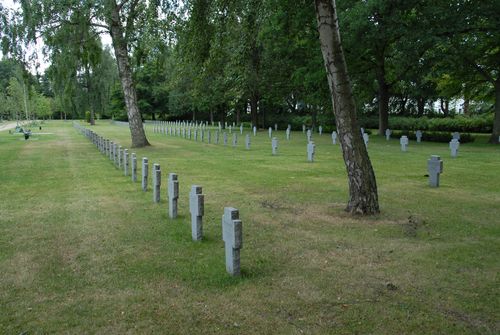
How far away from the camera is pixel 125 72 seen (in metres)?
23.7

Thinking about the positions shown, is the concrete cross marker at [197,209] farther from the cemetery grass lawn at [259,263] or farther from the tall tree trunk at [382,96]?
the tall tree trunk at [382,96]

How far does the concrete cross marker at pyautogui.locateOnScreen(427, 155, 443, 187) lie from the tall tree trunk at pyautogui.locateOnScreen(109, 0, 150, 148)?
16.5m

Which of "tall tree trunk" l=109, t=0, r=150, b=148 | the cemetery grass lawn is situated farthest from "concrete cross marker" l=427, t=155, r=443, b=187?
"tall tree trunk" l=109, t=0, r=150, b=148

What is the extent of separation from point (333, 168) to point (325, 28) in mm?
8417

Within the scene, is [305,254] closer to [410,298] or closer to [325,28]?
[410,298]

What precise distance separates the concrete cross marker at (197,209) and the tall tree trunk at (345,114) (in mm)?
3043

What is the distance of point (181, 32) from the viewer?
371 inches

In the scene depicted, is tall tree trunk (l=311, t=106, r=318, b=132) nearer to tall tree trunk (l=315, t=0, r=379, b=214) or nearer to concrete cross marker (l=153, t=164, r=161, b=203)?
concrete cross marker (l=153, t=164, r=161, b=203)

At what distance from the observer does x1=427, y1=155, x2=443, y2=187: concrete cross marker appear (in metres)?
11.5

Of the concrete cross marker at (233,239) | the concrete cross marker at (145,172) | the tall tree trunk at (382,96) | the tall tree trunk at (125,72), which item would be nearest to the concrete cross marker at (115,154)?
the concrete cross marker at (145,172)

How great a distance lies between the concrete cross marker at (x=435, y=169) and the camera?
1147 centimetres

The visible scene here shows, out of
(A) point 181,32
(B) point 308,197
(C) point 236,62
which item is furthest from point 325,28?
(B) point 308,197

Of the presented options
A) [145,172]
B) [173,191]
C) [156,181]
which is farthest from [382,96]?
[173,191]

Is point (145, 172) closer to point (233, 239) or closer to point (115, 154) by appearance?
point (233, 239)
